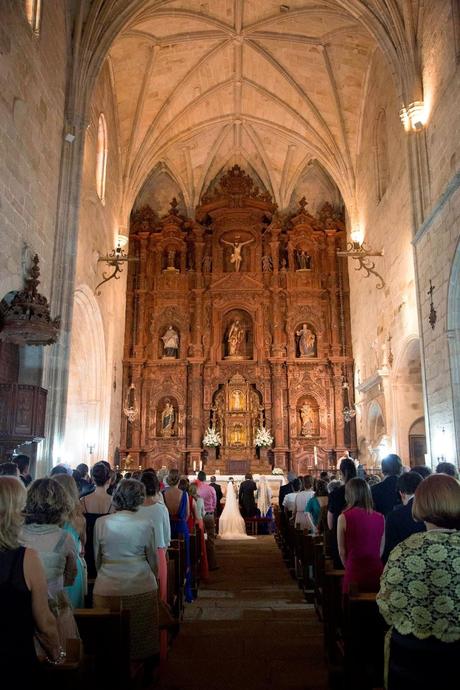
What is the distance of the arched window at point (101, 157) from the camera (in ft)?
62.0

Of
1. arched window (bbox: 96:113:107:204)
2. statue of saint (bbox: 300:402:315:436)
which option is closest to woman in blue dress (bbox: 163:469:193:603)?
arched window (bbox: 96:113:107:204)

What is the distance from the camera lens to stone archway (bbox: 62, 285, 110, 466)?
18.3 m

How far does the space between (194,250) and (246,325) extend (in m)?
3.93

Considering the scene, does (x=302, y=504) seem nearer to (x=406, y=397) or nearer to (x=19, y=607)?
(x=19, y=607)

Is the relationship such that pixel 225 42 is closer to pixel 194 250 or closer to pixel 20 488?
pixel 194 250

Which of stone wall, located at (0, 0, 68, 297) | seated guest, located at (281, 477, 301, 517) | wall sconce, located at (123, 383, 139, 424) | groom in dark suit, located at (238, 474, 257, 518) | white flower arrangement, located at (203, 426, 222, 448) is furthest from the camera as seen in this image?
wall sconce, located at (123, 383, 139, 424)

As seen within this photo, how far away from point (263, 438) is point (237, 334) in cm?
445

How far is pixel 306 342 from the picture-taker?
23.7m

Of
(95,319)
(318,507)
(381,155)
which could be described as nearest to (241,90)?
(381,155)

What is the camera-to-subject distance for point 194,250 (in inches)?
985

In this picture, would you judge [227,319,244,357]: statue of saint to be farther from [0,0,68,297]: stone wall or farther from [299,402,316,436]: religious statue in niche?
[0,0,68,297]: stone wall

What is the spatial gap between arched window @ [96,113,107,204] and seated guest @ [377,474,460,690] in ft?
58.1

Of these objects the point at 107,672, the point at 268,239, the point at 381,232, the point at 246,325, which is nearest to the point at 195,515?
the point at 107,672

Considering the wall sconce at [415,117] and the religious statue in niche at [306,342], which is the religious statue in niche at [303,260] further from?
the wall sconce at [415,117]
